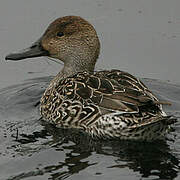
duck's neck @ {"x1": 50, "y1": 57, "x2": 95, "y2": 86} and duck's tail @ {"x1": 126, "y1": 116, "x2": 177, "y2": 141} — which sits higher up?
duck's neck @ {"x1": 50, "y1": 57, "x2": 95, "y2": 86}

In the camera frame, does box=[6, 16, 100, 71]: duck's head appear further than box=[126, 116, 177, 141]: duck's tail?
Yes

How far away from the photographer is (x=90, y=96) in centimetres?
823

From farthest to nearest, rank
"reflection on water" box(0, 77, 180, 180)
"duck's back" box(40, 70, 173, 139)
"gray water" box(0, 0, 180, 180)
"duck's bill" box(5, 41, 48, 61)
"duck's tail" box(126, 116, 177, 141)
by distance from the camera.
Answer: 1. "duck's bill" box(5, 41, 48, 61)
2. "duck's back" box(40, 70, 173, 139)
3. "duck's tail" box(126, 116, 177, 141)
4. "gray water" box(0, 0, 180, 180)
5. "reflection on water" box(0, 77, 180, 180)

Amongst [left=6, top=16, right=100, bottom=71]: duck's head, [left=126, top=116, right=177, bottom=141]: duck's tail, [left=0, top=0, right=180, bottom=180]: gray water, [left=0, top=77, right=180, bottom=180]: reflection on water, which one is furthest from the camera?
[left=6, top=16, right=100, bottom=71]: duck's head

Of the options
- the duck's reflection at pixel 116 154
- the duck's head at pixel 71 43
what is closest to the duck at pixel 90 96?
the duck's head at pixel 71 43

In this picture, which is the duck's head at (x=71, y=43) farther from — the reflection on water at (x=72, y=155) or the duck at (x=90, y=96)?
the reflection on water at (x=72, y=155)

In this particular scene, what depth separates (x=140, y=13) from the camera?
490 inches

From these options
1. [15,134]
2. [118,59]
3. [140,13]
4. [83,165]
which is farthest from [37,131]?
[140,13]

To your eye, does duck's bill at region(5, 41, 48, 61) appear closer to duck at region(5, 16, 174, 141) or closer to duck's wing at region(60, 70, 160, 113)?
duck at region(5, 16, 174, 141)

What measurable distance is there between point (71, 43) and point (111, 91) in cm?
145

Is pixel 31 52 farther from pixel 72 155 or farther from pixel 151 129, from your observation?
pixel 151 129

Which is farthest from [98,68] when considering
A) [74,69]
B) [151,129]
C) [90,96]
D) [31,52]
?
[151,129]

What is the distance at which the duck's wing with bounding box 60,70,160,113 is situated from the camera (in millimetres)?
7914

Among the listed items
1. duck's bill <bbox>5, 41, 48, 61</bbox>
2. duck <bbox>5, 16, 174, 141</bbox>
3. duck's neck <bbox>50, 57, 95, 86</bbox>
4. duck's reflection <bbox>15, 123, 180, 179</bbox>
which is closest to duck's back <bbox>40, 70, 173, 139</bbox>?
duck <bbox>5, 16, 174, 141</bbox>
